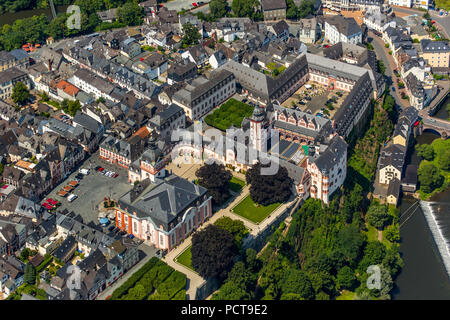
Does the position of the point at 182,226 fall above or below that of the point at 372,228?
above

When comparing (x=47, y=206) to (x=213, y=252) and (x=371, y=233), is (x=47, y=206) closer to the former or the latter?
(x=213, y=252)

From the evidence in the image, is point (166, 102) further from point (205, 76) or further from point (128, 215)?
point (128, 215)

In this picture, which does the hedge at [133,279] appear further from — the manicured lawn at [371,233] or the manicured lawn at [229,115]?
the manicured lawn at [229,115]

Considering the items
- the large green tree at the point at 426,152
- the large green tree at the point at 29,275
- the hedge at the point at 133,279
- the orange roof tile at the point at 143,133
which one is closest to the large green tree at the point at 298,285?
the hedge at the point at 133,279

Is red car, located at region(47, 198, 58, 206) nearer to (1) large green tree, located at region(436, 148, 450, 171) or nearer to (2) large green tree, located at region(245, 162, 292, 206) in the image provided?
(2) large green tree, located at region(245, 162, 292, 206)

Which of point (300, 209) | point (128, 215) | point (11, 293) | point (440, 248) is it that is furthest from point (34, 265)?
point (440, 248)
